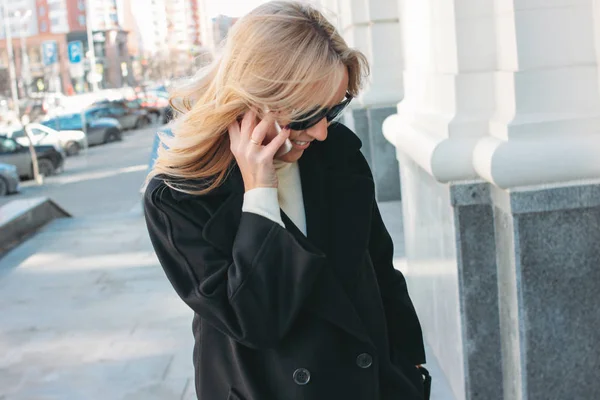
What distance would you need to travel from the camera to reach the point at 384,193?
10656 millimetres

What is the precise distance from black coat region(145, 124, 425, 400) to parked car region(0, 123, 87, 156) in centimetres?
2827

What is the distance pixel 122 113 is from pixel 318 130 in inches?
1960

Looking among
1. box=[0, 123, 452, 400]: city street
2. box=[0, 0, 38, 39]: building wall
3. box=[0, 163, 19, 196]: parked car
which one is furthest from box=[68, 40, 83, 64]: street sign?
box=[0, 0, 38, 39]: building wall

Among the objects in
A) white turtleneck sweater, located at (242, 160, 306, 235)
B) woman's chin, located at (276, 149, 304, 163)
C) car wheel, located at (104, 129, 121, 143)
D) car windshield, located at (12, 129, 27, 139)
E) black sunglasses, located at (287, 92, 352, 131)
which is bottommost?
car wheel, located at (104, 129, 121, 143)

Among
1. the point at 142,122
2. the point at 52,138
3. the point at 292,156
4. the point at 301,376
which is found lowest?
the point at 142,122

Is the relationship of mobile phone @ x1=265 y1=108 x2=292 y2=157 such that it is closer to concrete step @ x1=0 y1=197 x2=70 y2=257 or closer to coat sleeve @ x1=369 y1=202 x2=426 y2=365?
coat sleeve @ x1=369 y1=202 x2=426 y2=365

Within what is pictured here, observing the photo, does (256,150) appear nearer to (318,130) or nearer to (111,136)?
(318,130)

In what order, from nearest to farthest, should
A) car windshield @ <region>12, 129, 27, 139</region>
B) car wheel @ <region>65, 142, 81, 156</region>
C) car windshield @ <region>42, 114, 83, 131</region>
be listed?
car windshield @ <region>12, 129, 27, 139</region>, car wheel @ <region>65, 142, 81, 156</region>, car windshield @ <region>42, 114, 83, 131</region>

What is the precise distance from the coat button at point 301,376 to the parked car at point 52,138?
28.4m

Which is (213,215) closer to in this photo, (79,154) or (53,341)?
(53,341)

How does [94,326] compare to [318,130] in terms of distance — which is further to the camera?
[94,326]

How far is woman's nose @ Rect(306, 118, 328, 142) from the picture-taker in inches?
78.1

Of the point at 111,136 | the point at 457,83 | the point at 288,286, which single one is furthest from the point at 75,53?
the point at 288,286

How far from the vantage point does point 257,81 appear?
1935 millimetres
